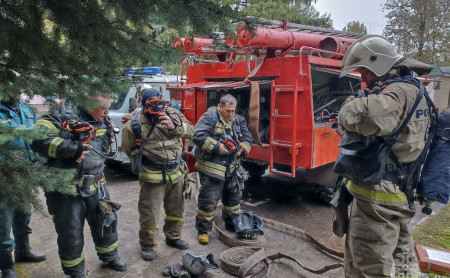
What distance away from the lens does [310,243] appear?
416 centimetres

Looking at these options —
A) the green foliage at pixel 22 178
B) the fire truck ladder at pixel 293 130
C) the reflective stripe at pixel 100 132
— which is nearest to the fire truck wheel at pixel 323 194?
the fire truck ladder at pixel 293 130

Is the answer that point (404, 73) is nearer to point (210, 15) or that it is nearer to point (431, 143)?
point (431, 143)

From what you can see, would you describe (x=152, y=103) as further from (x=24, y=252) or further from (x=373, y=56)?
(x=373, y=56)

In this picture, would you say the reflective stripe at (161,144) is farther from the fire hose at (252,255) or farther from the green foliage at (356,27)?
the green foliage at (356,27)

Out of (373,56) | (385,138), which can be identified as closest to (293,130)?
(373,56)

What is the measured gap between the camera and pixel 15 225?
3471 millimetres

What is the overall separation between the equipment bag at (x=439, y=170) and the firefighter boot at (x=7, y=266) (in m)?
3.45

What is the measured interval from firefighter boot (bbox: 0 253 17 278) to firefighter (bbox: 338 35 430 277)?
2878 mm

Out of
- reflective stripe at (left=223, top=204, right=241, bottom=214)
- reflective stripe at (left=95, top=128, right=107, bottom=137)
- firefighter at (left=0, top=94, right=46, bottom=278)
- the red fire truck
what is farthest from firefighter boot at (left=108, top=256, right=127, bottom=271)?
the red fire truck

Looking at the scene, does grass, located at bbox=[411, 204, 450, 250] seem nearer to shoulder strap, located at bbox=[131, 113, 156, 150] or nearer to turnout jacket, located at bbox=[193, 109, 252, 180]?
turnout jacket, located at bbox=[193, 109, 252, 180]

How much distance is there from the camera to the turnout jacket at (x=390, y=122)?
2.19m

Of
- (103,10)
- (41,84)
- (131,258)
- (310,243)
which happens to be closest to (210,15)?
(103,10)

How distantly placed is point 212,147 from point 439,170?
2280mm

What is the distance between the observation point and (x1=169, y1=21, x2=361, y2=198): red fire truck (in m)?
4.76
